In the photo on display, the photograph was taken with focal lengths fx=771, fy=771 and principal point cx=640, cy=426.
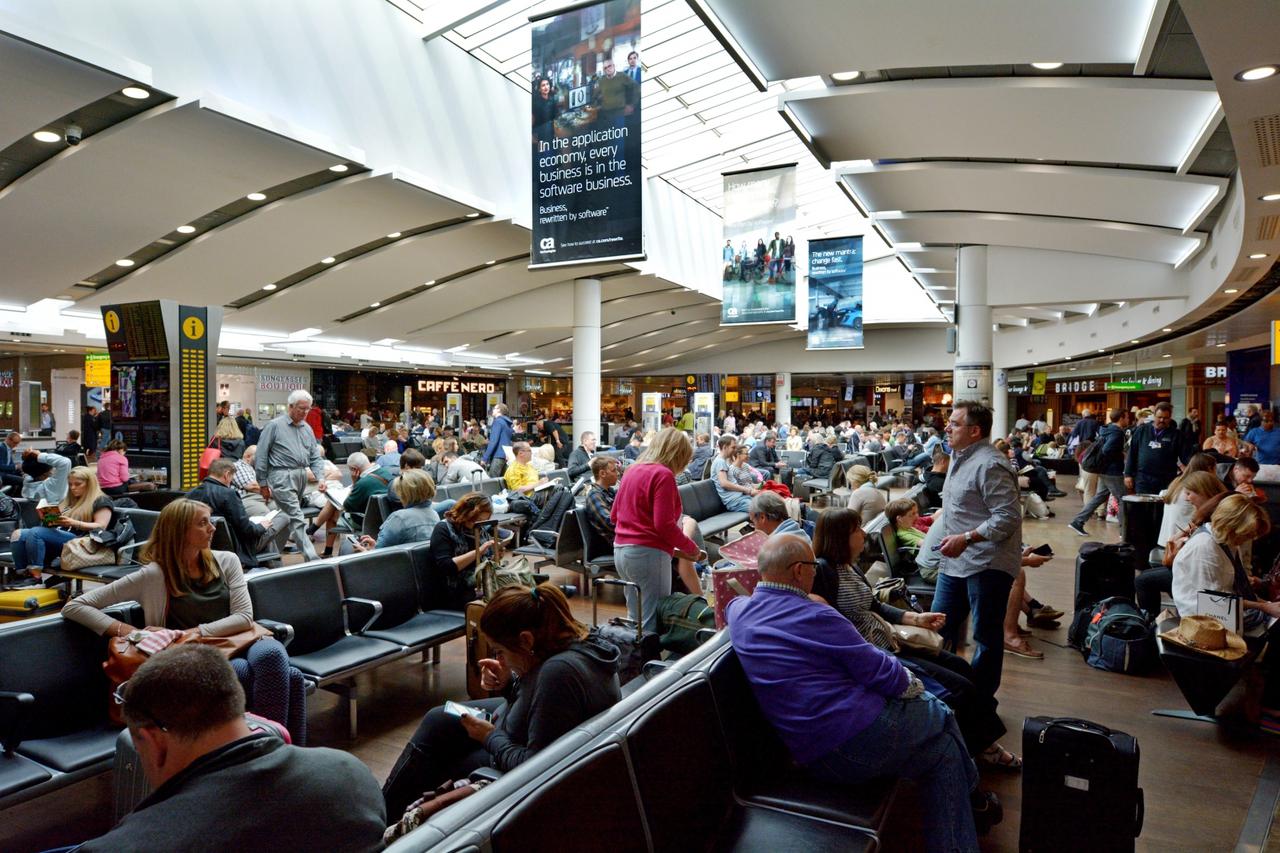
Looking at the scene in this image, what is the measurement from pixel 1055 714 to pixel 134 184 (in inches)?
540

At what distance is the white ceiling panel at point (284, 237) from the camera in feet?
44.0

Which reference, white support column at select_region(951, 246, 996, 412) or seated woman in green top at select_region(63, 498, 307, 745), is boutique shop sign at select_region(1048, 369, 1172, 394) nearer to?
white support column at select_region(951, 246, 996, 412)

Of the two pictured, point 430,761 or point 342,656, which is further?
point 342,656

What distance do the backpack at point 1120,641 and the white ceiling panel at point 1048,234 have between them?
836 centimetres

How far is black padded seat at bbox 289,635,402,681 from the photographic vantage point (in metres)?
4.01

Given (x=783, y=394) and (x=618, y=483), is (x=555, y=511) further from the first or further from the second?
(x=783, y=394)

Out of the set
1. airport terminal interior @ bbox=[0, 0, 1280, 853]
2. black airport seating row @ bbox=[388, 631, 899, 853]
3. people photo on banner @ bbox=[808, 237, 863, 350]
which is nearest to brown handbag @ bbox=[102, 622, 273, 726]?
airport terminal interior @ bbox=[0, 0, 1280, 853]

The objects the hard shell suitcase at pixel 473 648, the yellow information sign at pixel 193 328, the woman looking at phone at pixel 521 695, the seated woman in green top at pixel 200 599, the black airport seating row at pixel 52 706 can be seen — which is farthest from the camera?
the yellow information sign at pixel 193 328

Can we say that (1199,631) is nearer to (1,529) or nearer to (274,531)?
(274,531)

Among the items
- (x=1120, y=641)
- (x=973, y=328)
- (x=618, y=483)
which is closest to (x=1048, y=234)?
(x=973, y=328)

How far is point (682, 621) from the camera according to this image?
181 inches

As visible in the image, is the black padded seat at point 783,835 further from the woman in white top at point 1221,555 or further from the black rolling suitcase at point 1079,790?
the woman in white top at point 1221,555

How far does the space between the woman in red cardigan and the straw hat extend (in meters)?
2.77

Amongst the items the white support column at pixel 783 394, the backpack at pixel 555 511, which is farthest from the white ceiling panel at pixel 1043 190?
the white support column at pixel 783 394
